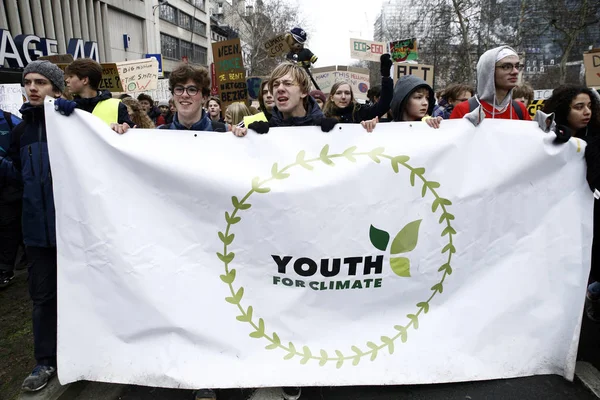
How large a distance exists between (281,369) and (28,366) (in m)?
1.64

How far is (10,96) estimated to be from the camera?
5219 millimetres

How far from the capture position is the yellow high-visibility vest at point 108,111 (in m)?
2.84

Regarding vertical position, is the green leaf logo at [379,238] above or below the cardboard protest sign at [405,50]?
below

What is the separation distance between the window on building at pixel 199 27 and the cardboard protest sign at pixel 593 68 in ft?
147

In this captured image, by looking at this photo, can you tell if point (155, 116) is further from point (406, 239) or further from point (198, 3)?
point (198, 3)

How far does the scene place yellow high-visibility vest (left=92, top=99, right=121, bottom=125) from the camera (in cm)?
284

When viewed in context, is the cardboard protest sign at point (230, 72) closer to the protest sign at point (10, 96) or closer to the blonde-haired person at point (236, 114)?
the blonde-haired person at point (236, 114)

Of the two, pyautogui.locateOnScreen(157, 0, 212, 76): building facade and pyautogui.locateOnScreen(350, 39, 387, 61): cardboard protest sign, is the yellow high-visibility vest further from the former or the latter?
pyautogui.locateOnScreen(157, 0, 212, 76): building facade

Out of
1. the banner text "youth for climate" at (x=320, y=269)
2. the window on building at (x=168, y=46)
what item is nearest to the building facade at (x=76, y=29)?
the window on building at (x=168, y=46)

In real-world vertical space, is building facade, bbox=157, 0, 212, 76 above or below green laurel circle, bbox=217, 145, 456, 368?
above

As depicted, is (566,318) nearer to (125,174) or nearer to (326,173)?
(326,173)

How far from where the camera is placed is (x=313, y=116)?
2.71 meters

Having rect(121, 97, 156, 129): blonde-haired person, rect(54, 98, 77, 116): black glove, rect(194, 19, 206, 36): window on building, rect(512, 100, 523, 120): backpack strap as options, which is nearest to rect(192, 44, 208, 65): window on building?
rect(194, 19, 206, 36): window on building

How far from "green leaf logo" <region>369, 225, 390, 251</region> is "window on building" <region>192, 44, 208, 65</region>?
156ft
